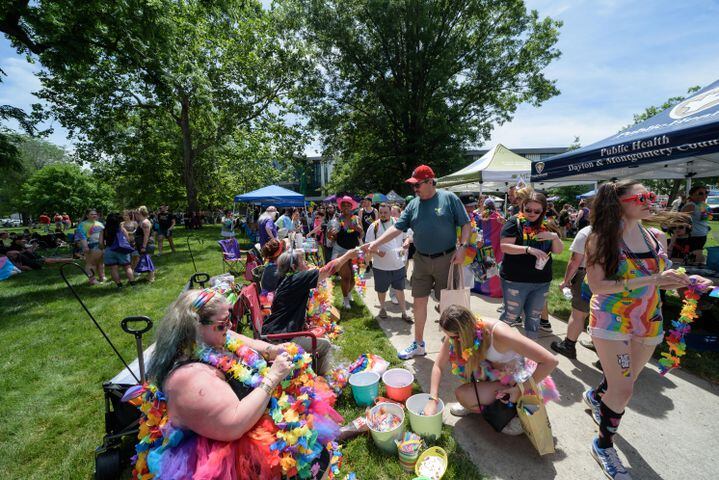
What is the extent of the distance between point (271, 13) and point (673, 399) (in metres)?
24.3

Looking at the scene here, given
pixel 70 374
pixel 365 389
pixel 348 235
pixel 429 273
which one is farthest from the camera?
pixel 348 235

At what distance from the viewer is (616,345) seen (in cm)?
204

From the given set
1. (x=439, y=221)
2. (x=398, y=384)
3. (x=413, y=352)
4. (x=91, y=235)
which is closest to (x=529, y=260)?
(x=439, y=221)

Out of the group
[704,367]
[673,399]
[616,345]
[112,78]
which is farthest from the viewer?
[112,78]

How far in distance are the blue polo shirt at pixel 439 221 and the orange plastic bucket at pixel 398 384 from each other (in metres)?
1.30

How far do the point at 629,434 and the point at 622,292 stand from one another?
1.31 m

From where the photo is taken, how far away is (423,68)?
19328mm

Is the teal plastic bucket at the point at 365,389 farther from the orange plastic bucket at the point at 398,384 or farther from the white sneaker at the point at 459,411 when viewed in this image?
the white sneaker at the point at 459,411

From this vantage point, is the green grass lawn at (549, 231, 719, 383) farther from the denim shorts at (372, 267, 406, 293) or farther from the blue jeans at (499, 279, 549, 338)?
the denim shorts at (372, 267, 406, 293)

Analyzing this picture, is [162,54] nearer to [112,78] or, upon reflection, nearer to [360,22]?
[112,78]

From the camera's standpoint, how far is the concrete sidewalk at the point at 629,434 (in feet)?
6.96

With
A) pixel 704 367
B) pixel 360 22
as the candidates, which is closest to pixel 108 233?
pixel 704 367

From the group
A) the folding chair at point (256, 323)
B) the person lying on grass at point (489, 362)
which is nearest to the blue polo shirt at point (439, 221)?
the person lying on grass at point (489, 362)

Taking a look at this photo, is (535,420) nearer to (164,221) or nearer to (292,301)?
(292,301)
